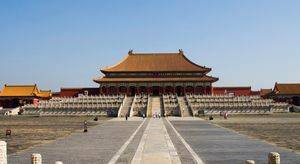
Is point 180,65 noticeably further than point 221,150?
Yes

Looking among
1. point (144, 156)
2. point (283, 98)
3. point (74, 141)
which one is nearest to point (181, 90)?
point (283, 98)

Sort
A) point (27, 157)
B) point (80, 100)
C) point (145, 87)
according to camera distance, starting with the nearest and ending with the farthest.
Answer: point (27, 157) < point (80, 100) < point (145, 87)

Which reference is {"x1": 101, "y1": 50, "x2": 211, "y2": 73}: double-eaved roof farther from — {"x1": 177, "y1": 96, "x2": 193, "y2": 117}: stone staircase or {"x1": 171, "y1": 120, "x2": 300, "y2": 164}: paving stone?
{"x1": 171, "y1": 120, "x2": 300, "y2": 164}: paving stone

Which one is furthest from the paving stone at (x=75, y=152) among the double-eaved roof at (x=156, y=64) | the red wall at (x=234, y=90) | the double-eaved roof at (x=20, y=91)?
the double-eaved roof at (x=20, y=91)

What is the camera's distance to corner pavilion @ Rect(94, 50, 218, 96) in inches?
3430

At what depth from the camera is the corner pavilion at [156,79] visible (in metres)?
87.1

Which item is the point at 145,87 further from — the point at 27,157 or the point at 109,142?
the point at 27,157

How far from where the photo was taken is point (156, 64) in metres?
93.7

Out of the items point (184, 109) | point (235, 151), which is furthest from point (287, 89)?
point (235, 151)

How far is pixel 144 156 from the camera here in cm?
1975

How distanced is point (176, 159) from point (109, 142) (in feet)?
28.9

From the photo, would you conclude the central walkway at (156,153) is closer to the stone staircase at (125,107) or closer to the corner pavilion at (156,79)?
the stone staircase at (125,107)

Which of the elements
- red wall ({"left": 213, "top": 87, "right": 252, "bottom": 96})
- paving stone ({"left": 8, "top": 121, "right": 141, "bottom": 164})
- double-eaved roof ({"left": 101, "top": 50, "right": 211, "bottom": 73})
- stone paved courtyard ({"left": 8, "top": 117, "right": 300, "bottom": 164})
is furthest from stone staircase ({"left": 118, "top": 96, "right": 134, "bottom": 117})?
stone paved courtyard ({"left": 8, "top": 117, "right": 300, "bottom": 164})

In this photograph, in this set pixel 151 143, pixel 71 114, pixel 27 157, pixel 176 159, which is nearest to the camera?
pixel 176 159
